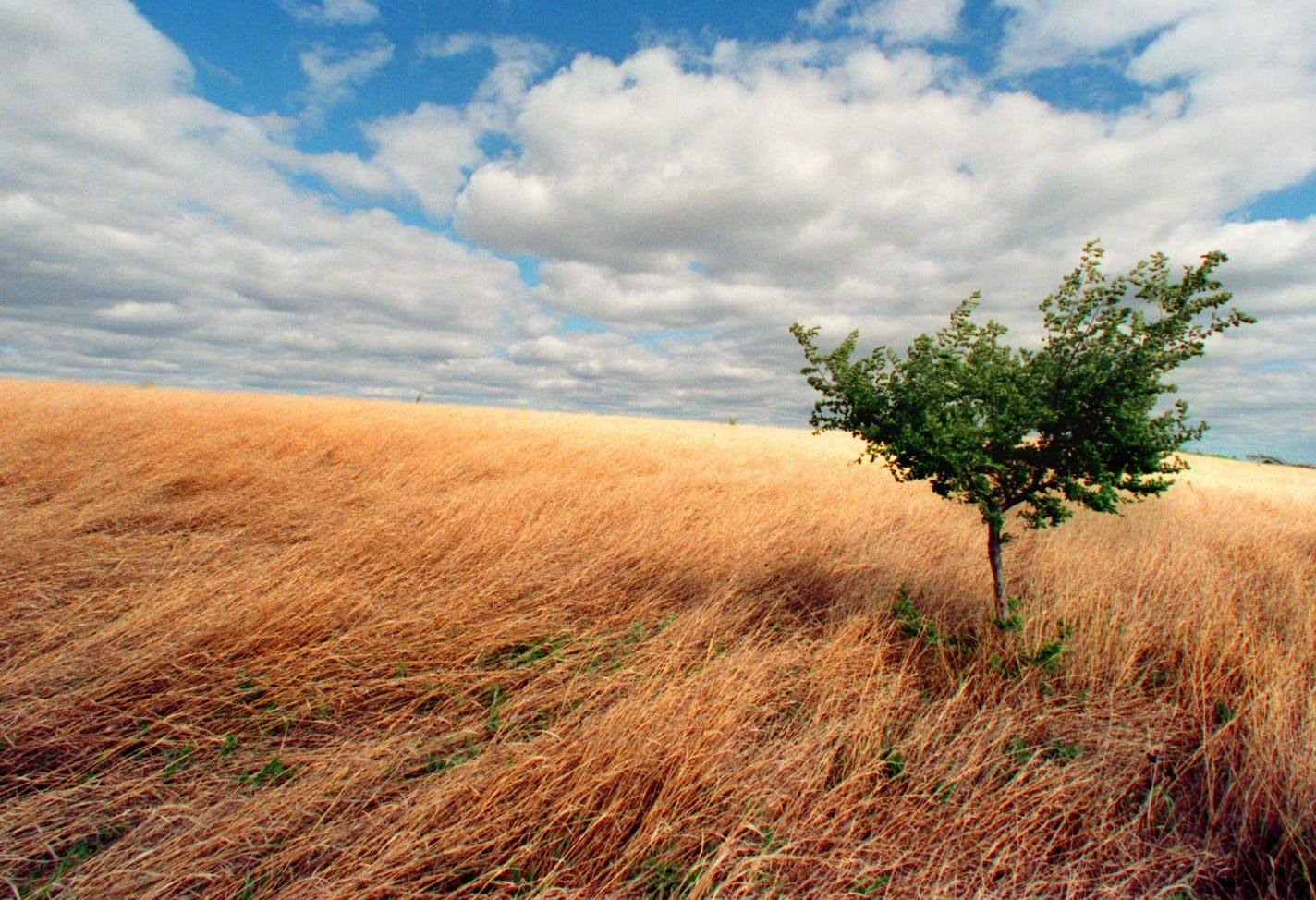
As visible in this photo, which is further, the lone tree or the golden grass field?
the lone tree

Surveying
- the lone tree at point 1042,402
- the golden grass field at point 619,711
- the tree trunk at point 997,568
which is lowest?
the golden grass field at point 619,711

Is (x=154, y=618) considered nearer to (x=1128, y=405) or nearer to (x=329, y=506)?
(x=329, y=506)

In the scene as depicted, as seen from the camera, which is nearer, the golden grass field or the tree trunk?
the golden grass field

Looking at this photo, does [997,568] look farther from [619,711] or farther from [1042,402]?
[619,711]

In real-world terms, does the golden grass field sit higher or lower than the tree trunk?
lower

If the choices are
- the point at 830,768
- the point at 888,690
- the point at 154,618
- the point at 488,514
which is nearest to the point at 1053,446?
the point at 888,690

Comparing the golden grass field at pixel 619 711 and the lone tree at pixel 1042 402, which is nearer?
the golden grass field at pixel 619 711

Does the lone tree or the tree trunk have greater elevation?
the lone tree

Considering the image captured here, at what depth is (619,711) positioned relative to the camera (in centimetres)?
343

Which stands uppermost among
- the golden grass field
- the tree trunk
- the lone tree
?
the lone tree

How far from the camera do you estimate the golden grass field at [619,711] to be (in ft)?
8.52

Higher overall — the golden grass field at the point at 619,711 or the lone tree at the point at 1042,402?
the lone tree at the point at 1042,402

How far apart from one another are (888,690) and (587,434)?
16.8 metres

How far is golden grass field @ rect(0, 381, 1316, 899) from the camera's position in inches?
102
